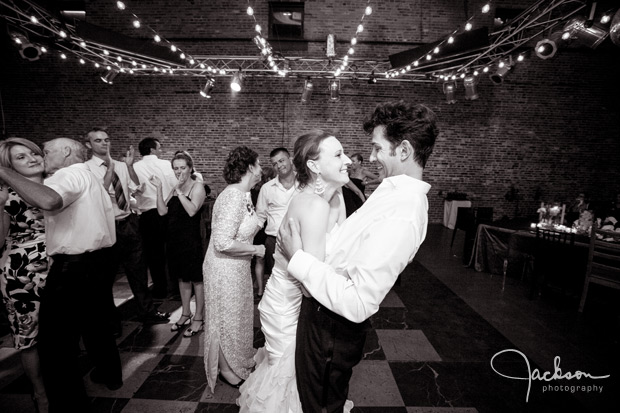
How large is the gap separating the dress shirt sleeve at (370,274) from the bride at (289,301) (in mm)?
279

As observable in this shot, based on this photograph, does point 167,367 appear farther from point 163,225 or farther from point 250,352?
point 163,225

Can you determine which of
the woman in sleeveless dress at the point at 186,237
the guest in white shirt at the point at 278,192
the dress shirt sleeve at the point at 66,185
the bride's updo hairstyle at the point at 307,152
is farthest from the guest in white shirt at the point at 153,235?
the bride's updo hairstyle at the point at 307,152

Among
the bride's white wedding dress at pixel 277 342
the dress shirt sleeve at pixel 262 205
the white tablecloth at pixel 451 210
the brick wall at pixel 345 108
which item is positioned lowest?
the white tablecloth at pixel 451 210

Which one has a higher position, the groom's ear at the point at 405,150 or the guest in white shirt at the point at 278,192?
the groom's ear at the point at 405,150

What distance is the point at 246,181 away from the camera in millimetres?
2123

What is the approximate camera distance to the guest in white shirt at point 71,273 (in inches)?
68.7

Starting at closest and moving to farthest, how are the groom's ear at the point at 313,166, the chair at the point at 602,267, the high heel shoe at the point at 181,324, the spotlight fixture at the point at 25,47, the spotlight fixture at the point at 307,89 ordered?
1. the groom's ear at the point at 313,166
2. the high heel shoe at the point at 181,324
3. the chair at the point at 602,267
4. the spotlight fixture at the point at 25,47
5. the spotlight fixture at the point at 307,89

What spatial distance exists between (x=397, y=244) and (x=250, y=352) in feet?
5.56

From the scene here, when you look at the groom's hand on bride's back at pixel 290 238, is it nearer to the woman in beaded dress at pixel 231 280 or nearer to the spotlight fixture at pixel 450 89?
the woman in beaded dress at pixel 231 280

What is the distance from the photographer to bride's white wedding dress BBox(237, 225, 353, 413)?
1383 millimetres

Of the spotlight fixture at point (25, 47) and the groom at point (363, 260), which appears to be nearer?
the groom at point (363, 260)

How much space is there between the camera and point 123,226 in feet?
10.0

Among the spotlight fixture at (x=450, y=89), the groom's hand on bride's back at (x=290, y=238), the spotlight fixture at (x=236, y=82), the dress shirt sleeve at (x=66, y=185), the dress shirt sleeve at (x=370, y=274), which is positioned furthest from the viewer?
the spotlight fixture at (x=450, y=89)

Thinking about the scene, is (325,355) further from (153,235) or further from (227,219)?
(153,235)
